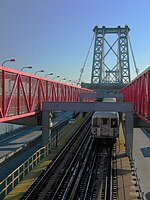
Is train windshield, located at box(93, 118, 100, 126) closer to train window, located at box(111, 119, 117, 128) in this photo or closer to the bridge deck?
train window, located at box(111, 119, 117, 128)

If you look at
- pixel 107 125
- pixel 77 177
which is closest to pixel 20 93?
pixel 77 177

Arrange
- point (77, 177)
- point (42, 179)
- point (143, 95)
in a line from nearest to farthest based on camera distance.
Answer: point (42, 179) → point (143, 95) → point (77, 177)

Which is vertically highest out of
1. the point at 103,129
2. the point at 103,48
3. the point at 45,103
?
the point at 103,48

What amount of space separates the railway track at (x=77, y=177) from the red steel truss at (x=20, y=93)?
13.0 ft

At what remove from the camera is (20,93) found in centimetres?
2009

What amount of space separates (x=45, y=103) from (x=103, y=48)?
303ft

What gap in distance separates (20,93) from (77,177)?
649 cm

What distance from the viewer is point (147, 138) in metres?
38.6

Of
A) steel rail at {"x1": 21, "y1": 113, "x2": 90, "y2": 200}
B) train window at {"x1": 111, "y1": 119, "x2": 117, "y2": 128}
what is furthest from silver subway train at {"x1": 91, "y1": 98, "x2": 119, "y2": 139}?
steel rail at {"x1": 21, "y1": 113, "x2": 90, "y2": 200}

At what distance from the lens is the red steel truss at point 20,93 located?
1608cm

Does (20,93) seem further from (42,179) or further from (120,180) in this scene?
(120,180)

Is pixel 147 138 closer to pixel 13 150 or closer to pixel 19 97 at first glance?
pixel 13 150

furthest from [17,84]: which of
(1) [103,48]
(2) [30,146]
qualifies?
(1) [103,48]

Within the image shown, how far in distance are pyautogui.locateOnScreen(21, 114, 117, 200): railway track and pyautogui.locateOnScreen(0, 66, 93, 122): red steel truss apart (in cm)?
397
